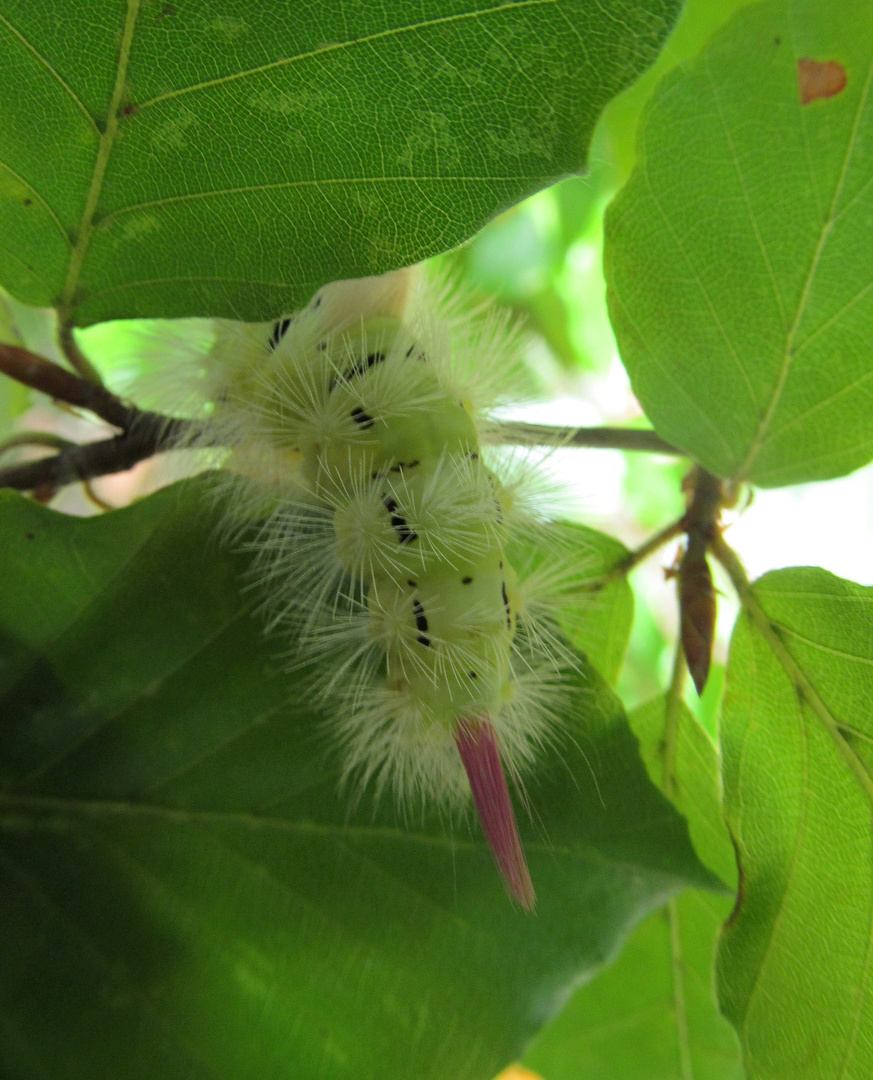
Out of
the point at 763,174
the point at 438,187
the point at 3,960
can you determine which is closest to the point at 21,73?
the point at 438,187

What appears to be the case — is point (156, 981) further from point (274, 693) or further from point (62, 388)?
point (62, 388)

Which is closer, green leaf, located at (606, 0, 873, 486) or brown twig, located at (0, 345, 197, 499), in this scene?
green leaf, located at (606, 0, 873, 486)

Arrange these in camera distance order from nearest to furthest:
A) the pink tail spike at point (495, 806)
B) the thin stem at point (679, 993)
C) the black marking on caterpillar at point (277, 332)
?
the pink tail spike at point (495, 806) < the black marking on caterpillar at point (277, 332) < the thin stem at point (679, 993)

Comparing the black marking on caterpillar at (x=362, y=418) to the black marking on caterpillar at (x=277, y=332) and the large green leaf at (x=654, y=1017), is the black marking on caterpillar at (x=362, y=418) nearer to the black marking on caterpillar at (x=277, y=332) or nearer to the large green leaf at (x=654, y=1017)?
the black marking on caterpillar at (x=277, y=332)

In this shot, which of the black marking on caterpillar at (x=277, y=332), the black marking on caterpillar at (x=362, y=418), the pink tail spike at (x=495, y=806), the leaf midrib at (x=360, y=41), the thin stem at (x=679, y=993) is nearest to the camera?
the leaf midrib at (x=360, y=41)

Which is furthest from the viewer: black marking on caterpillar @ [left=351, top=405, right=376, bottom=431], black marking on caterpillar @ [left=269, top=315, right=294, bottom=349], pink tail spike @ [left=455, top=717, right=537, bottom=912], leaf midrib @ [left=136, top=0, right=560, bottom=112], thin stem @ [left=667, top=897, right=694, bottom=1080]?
thin stem @ [left=667, top=897, right=694, bottom=1080]

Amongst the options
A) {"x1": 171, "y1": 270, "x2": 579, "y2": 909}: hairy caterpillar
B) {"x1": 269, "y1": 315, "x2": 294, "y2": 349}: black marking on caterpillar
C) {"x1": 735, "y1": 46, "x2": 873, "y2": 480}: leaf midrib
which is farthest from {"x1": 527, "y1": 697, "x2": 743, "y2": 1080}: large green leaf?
{"x1": 269, "y1": 315, "x2": 294, "y2": 349}: black marking on caterpillar

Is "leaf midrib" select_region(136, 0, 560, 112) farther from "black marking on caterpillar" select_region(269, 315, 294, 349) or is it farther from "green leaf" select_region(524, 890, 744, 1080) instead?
"green leaf" select_region(524, 890, 744, 1080)

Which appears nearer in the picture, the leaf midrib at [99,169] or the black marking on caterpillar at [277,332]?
the leaf midrib at [99,169]

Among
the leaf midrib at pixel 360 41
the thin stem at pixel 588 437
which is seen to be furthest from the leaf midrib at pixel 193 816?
the leaf midrib at pixel 360 41
